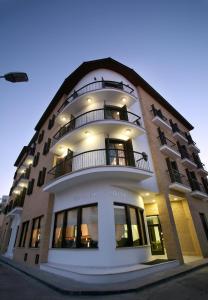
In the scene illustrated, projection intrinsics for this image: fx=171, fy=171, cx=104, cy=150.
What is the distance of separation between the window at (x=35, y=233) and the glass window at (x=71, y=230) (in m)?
3.51

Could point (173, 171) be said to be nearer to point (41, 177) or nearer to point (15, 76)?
point (41, 177)

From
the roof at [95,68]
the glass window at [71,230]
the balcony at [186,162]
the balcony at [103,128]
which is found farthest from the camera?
the balcony at [186,162]

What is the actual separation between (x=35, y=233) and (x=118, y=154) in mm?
8808

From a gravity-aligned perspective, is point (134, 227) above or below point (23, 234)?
below

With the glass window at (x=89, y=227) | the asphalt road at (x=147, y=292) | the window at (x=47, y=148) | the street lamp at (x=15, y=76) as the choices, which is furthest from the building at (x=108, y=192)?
the street lamp at (x=15, y=76)

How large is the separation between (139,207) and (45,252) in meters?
6.52

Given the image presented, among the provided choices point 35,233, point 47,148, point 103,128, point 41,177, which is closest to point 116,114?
point 103,128

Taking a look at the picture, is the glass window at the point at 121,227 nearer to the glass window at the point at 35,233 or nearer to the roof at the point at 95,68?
the glass window at the point at 35,233

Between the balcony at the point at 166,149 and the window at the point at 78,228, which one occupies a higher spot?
the balcony at the point at 166,149

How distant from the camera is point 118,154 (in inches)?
444

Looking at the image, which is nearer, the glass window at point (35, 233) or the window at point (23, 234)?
the glass window at point (35, 233)

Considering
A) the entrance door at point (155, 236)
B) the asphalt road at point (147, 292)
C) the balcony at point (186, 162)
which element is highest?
the balcony at point (186, 162)

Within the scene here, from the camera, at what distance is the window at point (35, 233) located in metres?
12.5

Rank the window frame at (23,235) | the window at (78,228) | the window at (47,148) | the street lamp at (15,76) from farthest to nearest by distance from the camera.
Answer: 1. the window at (47,148)
2. the window frame at (23,235)
3. the window at (78,228)
4. the street lamp at (15,76)
